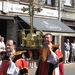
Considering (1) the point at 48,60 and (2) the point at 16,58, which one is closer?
(2) the point at 16,58

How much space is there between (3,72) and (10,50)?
42cm

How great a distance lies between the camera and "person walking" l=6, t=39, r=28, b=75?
546 centimetres

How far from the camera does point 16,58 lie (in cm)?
562

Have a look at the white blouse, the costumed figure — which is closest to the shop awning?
the costumed figure

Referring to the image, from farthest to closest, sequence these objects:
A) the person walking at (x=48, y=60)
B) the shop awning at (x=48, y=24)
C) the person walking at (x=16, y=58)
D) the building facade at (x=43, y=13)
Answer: the shop awning at (x=48, y=24)
the building facade at (x=43, y=13)
the person walking at (x=48, y=60)
the person walking at (x=16, y=58)

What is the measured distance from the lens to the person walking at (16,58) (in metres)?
5.46

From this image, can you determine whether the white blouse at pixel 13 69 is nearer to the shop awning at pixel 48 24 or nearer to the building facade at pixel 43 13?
the building facade at pixel 43 13

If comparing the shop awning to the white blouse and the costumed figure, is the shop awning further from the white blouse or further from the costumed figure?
the white blouse

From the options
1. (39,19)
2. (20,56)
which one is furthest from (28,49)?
(39,19)

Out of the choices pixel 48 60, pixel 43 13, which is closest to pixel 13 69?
pixel 48 60

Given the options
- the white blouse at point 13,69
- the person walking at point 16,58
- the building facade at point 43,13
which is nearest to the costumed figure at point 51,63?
the person walking at point 16,58

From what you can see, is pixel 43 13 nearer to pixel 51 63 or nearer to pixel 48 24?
pixel 48 24

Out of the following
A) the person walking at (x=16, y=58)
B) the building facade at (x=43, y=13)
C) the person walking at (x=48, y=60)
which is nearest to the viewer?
the person walking at (x=16, y=58)

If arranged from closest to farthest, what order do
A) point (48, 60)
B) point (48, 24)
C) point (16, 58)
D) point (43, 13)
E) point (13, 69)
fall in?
point (13, 69), point (16, 58), point (48, 60), point (48, 24), point (43, 13)
